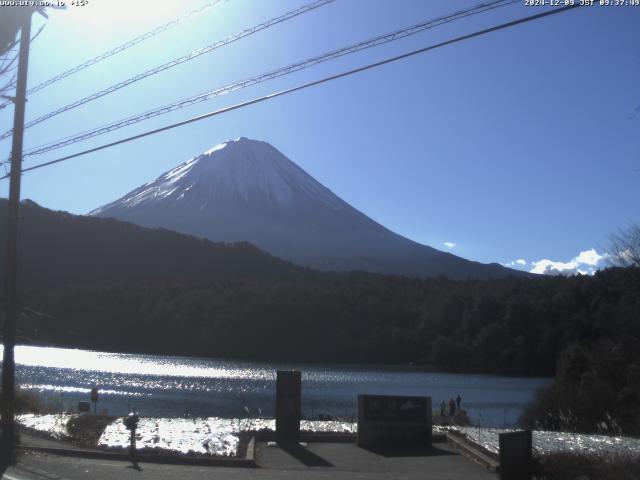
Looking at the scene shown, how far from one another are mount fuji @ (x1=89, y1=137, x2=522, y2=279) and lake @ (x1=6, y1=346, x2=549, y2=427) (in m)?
78.4

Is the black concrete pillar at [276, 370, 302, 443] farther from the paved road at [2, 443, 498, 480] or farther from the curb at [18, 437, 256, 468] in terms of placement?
the curb at [18, 437, 256, 468]

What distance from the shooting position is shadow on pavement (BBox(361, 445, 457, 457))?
1423 centimetres

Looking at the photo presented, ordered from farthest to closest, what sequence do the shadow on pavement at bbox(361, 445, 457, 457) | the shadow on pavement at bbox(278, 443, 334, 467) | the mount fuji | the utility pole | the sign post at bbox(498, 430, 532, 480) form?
the mount fuji, the utility pole, the shadow on pavement at bbox(361, 445, 457, 457), the shadow on pavement at bbox(278, 443, 334, 467), the sign post at bbox(498, 430, 532, 480)

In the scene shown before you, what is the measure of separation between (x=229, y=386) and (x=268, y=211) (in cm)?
11529

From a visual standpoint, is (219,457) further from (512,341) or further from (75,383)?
(512,341)

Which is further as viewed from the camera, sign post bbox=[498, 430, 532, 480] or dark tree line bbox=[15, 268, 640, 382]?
dark tree line bbox=[15, 268, 640, 382]

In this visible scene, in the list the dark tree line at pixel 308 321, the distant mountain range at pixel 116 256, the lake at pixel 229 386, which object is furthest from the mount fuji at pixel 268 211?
the lake at pixel 229 386

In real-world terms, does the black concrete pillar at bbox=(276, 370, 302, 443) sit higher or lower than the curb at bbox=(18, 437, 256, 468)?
higher

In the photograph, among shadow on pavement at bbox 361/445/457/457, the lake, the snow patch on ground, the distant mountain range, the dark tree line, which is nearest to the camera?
shadow on pavement at bbox 361/445/457/457

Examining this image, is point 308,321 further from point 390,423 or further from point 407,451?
point 407,451

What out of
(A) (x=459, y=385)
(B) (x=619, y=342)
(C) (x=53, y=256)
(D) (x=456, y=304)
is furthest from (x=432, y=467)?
(C) (x=53, y=256)

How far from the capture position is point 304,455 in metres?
13.9

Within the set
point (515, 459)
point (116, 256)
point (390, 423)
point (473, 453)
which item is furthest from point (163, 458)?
point (116, 256)

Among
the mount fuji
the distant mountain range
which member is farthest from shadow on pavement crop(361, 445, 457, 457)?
the mount fuji
